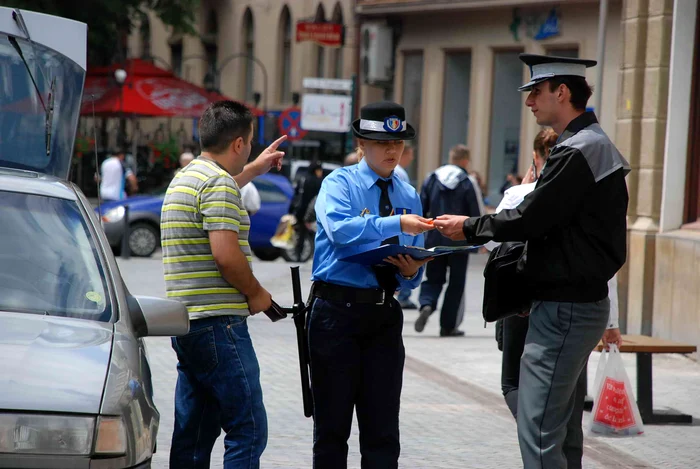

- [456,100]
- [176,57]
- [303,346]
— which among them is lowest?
[303,346]

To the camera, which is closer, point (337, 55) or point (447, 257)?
point (447, 257)

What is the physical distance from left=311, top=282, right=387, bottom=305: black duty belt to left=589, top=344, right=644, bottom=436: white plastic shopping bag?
2554 mm

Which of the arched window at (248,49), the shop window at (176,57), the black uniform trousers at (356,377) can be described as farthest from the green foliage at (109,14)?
the black uniform trousers at (356,377)

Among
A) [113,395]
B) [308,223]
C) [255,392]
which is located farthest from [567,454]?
[308,223]

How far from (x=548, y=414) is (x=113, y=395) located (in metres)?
1.77

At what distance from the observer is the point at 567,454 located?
5836 mm

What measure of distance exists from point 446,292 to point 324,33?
19.9m

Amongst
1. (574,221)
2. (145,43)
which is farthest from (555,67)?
(145,43)

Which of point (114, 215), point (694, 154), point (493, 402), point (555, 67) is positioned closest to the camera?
point (555, 67)

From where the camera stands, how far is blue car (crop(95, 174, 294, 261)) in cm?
2153

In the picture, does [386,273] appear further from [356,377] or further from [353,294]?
[356,377]

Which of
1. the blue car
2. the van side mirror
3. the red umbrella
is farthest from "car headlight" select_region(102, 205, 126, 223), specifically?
the van side mirror

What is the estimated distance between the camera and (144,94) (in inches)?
1037

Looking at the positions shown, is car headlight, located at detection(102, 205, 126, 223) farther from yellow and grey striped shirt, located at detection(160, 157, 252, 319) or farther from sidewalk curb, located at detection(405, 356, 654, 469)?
yellow and grey striped shirt, located at detection(160, 157, 252, 319)
